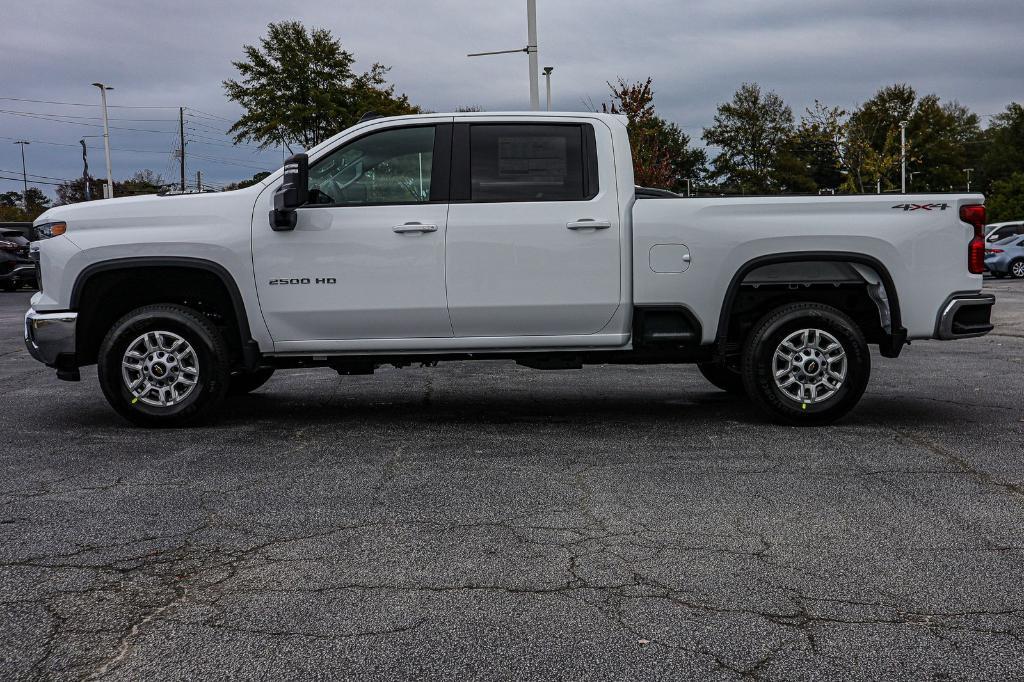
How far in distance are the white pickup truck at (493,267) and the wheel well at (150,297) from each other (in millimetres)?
24

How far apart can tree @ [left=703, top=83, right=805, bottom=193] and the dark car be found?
70.7 m

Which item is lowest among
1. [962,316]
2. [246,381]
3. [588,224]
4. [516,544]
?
[516,544]

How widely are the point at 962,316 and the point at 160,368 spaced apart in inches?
214

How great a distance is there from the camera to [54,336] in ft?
23.4

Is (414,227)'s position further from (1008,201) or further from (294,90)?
(1008,201)

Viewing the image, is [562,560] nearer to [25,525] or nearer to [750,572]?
[750,572]

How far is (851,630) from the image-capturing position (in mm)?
3420

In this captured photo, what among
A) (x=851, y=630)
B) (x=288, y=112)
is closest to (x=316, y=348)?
(x=851, y=630)

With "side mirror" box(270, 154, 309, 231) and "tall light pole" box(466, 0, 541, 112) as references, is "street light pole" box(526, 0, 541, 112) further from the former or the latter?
"side mirror" box(270, 154, 309, 231)

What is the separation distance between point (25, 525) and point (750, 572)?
325 cm

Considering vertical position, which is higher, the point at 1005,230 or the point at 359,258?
the point at 359,258

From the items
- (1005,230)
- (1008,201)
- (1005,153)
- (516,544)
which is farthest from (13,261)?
(1005,153)

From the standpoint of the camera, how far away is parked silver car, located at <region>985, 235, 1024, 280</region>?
31.5 metres

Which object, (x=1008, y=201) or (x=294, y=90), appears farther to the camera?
(x=1008, y=201)
